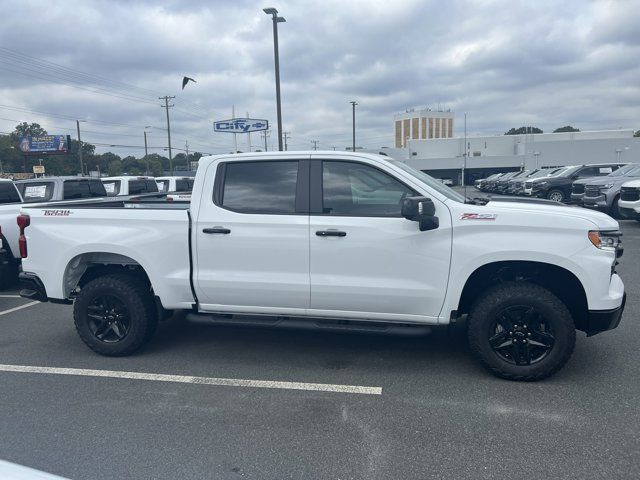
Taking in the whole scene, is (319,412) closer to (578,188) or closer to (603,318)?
(603,318)

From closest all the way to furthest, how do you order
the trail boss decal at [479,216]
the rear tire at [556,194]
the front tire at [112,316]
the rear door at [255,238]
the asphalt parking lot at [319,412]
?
the asphalt parking lot at [319,412], the trail boss decal at [479,216], the rear door at [255,238], the front tire at [112,316], the rear tire at [556,194]

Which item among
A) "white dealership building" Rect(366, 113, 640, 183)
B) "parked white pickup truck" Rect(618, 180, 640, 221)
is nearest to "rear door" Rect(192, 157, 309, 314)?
"parked white pickup truck" Rect(618, 180, 640, 221)

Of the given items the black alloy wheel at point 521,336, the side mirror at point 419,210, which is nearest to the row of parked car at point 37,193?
the side mirror at point 419,210

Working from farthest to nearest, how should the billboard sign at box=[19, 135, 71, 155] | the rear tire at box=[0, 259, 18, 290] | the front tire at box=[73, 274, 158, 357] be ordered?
the billboard sign at box=[19, 135, 71, 155] → the rear tire at box=[0, 259, 18, 290] → the front tire at box=[73, 274, 158, 357]

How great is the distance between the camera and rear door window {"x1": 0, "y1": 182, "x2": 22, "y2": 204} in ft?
28.6

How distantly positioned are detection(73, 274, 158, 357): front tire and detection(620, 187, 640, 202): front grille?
491 inches

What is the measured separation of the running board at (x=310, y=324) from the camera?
4.41 meters

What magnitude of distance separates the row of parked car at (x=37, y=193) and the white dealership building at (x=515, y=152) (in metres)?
27.8

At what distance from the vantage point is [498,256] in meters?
4.14

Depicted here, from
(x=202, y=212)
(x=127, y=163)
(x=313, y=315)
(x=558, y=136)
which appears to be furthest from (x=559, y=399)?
(x=127, y=163)

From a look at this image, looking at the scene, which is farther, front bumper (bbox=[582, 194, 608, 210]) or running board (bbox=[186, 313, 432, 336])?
front bumper (bbox=[582, 194, 608, 210])

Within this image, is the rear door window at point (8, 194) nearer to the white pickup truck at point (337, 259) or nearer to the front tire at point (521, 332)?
the white pickup truck at point (337, 259)

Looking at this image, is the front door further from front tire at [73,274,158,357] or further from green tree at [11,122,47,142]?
green tree at [11,122,47,142]

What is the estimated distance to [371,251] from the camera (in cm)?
434
